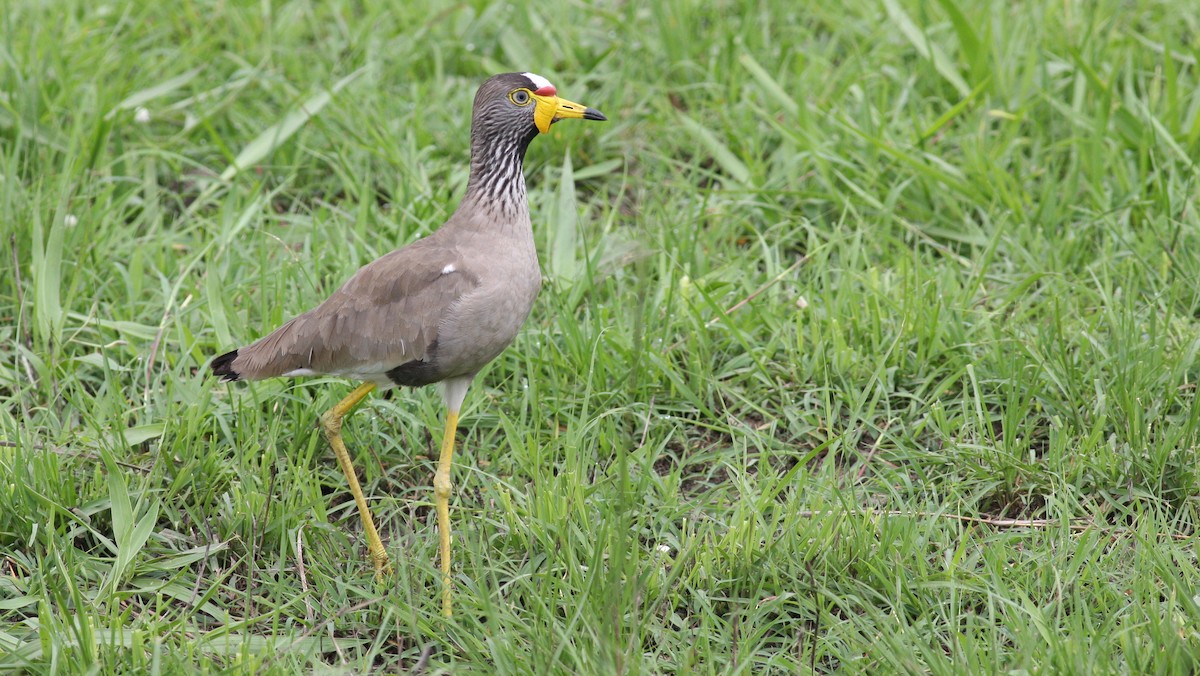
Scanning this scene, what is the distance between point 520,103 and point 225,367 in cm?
143

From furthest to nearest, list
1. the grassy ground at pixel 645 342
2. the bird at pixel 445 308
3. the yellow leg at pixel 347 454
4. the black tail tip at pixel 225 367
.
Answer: the black tail tip at pixel 225 367 < the yellow leg at pixel 347 454 < the bird at pixel 445 308 < the grassy ground at pixel 645 342

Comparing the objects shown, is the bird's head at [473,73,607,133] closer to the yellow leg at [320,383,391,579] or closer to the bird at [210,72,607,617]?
the bird at [210,72,607,617]

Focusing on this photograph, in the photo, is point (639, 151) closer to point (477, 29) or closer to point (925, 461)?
point (477, 29)

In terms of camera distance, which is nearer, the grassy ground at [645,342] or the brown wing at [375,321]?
the grassy ground at [645,342]

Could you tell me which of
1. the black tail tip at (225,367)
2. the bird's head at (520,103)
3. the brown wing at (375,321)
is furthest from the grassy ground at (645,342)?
the bird's head at (520,103)

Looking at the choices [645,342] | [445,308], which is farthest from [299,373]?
[645,342]

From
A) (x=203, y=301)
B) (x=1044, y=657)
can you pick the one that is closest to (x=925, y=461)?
(x=1044, y=657)

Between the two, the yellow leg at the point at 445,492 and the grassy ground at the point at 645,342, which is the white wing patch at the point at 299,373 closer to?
the grassy ground at the point at 645,342

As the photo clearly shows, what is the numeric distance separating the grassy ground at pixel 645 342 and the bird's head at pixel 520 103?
82cm

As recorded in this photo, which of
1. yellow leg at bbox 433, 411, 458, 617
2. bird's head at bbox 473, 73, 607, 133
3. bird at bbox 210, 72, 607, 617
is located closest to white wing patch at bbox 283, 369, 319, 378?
bird at bbox 210, 72, 607, 617

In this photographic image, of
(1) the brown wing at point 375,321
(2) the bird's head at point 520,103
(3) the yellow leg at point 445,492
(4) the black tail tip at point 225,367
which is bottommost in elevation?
(3) the yellow leg at point 445,492

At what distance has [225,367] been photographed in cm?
462

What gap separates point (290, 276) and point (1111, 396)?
338 cm

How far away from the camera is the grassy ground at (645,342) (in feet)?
13.3
